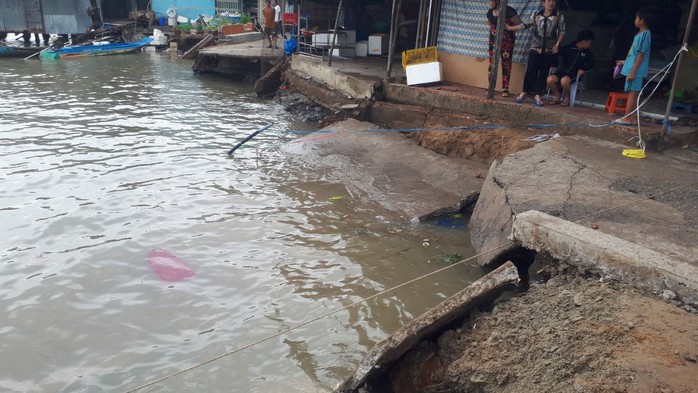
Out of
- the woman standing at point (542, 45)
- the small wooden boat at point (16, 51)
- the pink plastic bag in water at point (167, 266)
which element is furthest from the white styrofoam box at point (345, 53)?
the small wooden boat at point (16, 51)

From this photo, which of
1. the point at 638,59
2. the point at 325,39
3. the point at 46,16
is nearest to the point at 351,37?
the point at 325,39

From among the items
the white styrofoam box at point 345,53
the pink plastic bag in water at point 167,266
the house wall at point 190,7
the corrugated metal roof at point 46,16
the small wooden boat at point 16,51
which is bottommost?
the pink plastic bag in water at point 167,266

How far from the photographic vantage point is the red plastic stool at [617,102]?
8179mm

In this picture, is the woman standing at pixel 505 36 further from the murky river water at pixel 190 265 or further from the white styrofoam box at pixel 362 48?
the white styrofoam box at pixel 362 48

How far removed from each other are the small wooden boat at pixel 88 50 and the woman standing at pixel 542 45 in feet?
67.5

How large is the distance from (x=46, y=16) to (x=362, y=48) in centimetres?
1792

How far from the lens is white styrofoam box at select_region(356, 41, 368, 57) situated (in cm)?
1567

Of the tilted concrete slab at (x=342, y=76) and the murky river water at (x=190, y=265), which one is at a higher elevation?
the tilted concrete slab at (x=342, y=76)

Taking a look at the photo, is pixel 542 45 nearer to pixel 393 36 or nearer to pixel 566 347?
pixel 393 36

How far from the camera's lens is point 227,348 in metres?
4.62

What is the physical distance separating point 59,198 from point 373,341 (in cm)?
545

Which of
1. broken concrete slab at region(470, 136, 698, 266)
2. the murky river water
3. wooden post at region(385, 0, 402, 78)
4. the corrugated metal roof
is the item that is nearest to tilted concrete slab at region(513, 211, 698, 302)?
broken concrete slab at region(470, 136, 698, 266)

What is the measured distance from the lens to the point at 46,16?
81.9ft

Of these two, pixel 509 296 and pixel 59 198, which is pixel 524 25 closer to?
pixel 509 296
